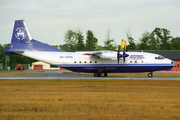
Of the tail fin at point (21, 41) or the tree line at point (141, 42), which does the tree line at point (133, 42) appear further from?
the tail fin at point (21, 41)

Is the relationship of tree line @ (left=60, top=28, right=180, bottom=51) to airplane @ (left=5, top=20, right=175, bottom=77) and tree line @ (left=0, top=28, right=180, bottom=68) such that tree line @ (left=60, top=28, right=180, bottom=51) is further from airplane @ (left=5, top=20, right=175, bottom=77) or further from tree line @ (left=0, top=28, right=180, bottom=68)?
airplane @ (left=5, top=20, right=175, bottom=77)

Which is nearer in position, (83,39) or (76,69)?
(76,69)

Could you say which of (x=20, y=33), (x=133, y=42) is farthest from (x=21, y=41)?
(x=133, y=42)

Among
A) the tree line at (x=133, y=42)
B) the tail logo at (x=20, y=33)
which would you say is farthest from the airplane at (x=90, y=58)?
the tree line at (x=133, y=42)

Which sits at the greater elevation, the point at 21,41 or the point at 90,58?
the point at 21,41

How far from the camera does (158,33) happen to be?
126m

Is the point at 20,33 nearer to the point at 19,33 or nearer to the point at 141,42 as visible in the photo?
the point at 19,33

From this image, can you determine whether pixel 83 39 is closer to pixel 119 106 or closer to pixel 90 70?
pixel 90 70

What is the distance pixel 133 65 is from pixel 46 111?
31345 millimetres

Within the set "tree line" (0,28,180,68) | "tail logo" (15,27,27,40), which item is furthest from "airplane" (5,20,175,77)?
"tree line" (0,28,180,68)

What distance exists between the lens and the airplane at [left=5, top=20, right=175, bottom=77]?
4288 cm

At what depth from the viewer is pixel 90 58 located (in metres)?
43.9

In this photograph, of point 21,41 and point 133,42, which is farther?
point 133,42

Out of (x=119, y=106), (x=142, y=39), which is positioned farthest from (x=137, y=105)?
(x=142, y=39)
